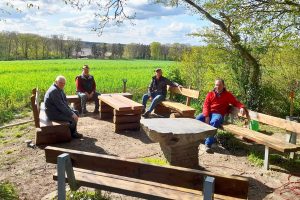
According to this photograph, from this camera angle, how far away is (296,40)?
10.1 metres

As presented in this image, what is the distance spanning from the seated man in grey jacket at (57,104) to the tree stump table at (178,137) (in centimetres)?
234

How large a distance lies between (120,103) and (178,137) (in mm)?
3705

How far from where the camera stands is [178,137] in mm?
5301

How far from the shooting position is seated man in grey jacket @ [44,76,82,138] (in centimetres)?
735

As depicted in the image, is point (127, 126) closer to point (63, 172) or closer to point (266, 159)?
point (266, 159)

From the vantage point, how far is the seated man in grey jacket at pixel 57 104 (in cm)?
735

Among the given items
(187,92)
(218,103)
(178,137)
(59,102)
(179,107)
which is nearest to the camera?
(178,137)

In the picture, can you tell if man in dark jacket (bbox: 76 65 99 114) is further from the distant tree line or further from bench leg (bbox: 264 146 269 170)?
the distant tree line

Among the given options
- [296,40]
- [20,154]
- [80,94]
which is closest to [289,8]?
[296,40]

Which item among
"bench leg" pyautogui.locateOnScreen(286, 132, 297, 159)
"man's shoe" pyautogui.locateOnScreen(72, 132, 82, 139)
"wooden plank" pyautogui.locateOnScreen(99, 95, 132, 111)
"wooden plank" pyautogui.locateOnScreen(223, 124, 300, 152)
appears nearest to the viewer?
"wooden plank" pyautogui.locateOnScreen(223, 124, 300, 152)

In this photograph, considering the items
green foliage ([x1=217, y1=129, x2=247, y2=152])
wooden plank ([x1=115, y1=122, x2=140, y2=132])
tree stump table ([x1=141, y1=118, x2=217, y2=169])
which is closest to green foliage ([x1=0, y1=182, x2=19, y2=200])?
tree stump table ([x1=141, y1=118, x2=217, y2=169])

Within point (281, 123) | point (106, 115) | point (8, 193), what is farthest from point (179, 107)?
point (8, 193)

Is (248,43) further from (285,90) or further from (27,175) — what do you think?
(27,175)

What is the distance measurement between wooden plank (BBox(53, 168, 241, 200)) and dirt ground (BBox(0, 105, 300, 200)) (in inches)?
52.8
